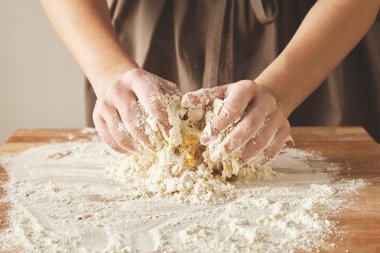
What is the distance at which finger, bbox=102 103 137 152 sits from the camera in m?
0.97

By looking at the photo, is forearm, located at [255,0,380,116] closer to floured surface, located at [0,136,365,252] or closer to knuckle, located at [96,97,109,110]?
floured surface, located at [0,136,365,252]

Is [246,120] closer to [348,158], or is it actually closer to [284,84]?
[284,84]

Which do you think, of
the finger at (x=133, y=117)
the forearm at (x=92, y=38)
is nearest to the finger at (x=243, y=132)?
the finger at (x=133, y=117)

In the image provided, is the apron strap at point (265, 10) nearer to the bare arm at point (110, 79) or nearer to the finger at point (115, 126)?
the bare arm at point (110, 79)

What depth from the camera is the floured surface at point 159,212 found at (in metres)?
0.77

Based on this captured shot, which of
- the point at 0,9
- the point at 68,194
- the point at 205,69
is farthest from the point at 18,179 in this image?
the point at 0,9

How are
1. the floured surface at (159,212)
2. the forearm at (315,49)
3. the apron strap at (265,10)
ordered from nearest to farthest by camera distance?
the floured surface at (159,212) < the forearm at (315,49) < the apron strap at (265,10)

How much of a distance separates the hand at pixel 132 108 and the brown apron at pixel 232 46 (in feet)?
1.20

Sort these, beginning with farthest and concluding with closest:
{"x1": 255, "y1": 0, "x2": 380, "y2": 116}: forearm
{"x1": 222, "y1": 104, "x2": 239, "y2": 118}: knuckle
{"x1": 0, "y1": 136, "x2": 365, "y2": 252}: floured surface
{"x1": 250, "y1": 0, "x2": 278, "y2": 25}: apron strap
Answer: {"x1": 250, "y1": 0, "x2": 278, "y2": 25}: apron strap < {"x1": 255, "y1": 0, "x2": 380, "y2": 116}: forearm < {"x1": 222, "y1": 104, "x2": 239, "y2": 118}: knuckle < {"x1": 0, "y1": 136, "x2": 365, "y2": 252}: floured surface

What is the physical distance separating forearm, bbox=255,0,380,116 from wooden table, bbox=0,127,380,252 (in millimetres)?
163

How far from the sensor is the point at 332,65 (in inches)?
44.9

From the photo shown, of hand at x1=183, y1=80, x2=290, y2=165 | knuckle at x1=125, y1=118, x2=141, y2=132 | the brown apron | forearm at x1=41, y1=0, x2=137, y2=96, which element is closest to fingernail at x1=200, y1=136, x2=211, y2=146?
hand at x1=183, y1=80, x2=290, y2=165

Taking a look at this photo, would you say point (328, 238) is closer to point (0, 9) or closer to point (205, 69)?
point (205, 69)

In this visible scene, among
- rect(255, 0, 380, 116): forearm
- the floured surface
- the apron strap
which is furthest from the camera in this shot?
the apron strap
